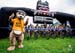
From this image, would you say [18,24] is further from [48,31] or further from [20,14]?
[48,31]

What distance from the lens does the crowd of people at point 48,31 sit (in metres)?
A: 2.49

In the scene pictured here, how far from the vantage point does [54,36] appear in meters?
2.53

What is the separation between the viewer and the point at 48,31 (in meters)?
2.53

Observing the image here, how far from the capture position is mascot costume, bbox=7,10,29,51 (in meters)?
2.42

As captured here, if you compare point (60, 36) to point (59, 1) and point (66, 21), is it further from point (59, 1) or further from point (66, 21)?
point (59, 1)

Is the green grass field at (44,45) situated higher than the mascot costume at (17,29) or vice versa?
the mascot costume at (17,29)

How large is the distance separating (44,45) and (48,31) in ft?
0.46

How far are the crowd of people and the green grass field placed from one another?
0.04 m

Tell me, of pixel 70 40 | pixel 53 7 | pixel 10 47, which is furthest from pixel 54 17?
pixel 10 47

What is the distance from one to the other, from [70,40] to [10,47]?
1.87 ft

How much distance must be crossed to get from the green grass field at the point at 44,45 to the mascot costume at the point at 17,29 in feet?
0.14

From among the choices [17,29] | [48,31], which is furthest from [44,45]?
[17,29]

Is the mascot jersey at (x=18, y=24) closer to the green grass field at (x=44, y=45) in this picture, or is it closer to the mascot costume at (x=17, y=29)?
the mascot costume at (x=17, y=29)

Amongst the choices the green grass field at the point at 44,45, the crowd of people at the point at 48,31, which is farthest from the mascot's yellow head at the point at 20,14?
the green grass field at the point at 44,45
